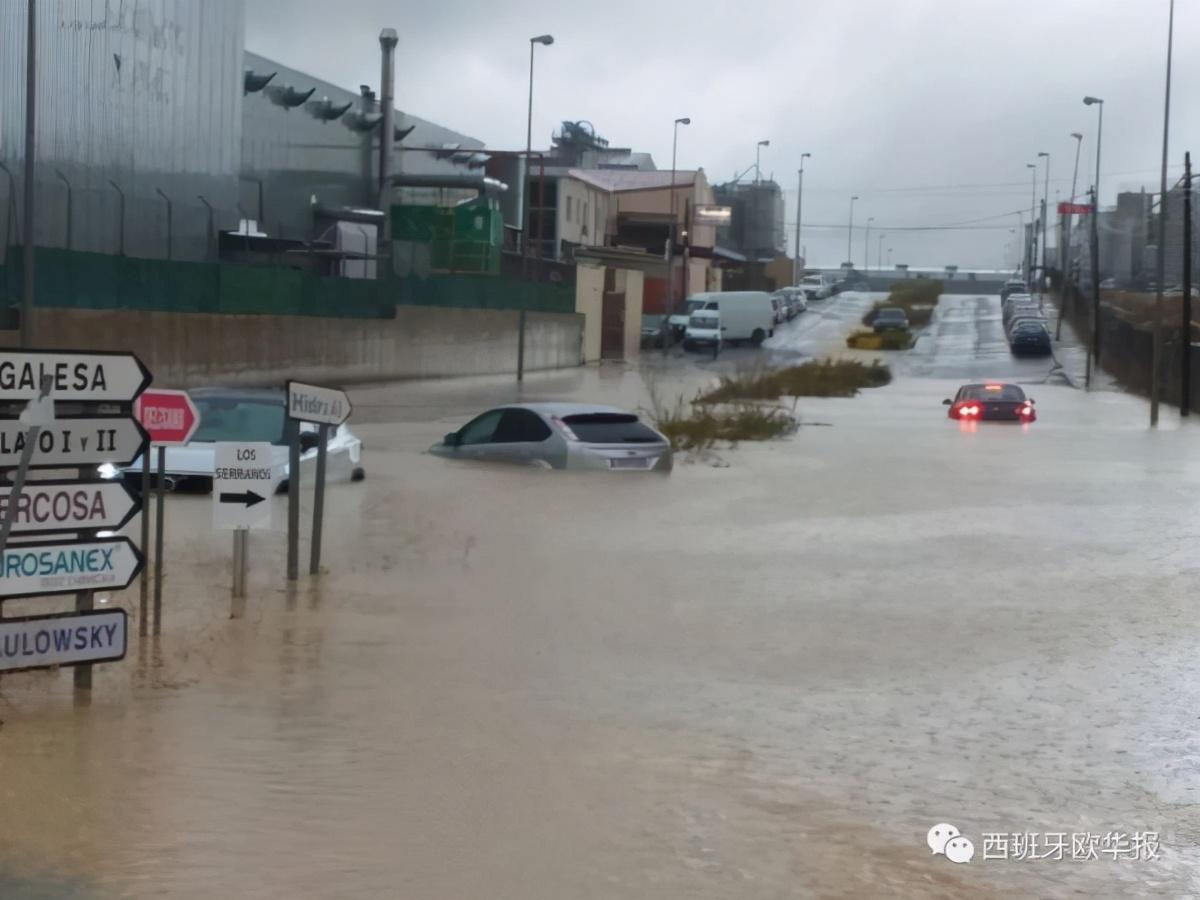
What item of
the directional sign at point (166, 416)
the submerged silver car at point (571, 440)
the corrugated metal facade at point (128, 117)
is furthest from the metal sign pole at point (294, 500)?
the corrugated metal facade at point (128, 117)

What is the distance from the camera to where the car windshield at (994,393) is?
41719mm

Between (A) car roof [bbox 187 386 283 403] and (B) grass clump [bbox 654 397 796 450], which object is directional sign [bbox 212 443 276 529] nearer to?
(A) car roof [bbox 187 386 283 403]

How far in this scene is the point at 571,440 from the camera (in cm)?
2275

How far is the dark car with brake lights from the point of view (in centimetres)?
4153

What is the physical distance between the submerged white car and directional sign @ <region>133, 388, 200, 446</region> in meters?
6.78

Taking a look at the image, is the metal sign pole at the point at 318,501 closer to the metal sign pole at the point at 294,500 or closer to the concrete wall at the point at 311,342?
the metal sign pole at the point at 294,500

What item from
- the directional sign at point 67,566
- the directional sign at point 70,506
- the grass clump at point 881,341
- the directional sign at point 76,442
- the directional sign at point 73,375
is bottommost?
the directional sign at point 67,566

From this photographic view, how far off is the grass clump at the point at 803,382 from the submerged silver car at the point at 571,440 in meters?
18.4

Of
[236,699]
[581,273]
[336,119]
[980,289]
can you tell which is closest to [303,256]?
[336,119]

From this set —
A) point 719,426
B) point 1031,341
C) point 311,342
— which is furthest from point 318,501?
point 1031,341

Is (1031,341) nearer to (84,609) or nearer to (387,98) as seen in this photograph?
(387,98)

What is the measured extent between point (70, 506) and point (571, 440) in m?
13.8

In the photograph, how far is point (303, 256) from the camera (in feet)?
172

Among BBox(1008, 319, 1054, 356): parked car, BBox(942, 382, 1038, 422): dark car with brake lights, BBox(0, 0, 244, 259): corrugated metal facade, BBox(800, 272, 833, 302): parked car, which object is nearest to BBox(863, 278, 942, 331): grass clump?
BBox(800, 272, 833, 302): parked car
